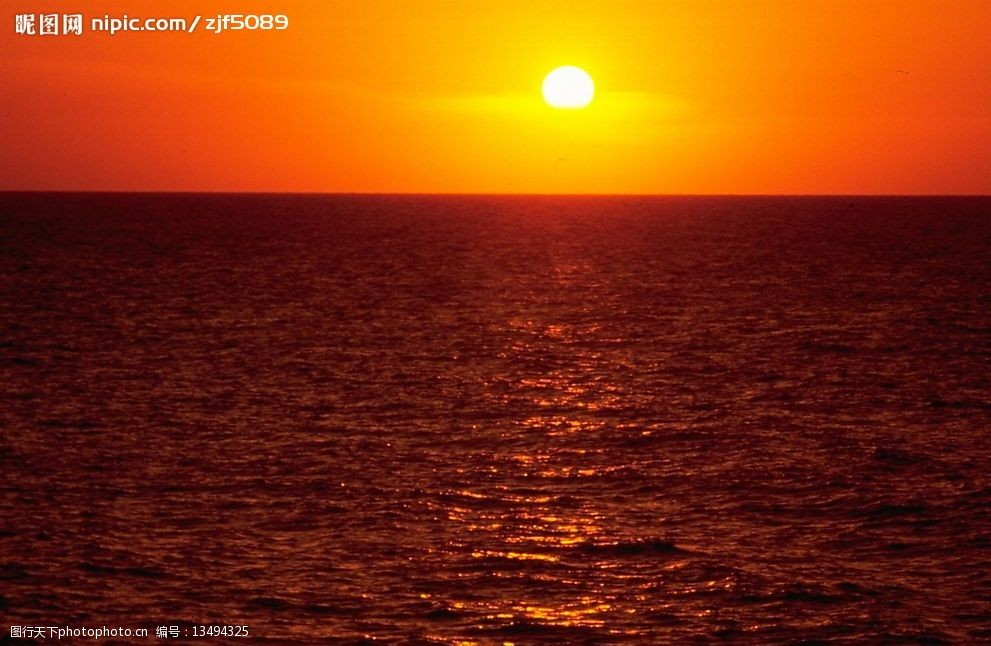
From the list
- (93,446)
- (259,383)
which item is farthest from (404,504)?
(259,383)

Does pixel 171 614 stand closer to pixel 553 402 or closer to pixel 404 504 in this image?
pixel 404 504

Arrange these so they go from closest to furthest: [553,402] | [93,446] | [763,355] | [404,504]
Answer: [404,504] → [93,446] → [553,402] → [763,355]

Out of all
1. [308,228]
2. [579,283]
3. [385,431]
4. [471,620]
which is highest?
[308,228]

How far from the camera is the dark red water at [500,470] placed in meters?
23.1

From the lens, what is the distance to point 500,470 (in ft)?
108

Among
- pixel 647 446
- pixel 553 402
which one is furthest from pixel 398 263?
pixel 647 446

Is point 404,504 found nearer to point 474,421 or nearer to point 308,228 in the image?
point 474,421

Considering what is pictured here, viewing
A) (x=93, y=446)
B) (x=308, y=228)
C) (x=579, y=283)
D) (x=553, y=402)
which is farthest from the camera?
(x=308, y=228)

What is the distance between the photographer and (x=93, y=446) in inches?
1383

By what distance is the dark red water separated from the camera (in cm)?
2306

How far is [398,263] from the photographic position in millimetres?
115875

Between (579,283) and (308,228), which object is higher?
(308,228)

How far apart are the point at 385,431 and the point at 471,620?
51.8 ft

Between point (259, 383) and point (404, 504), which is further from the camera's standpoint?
point (259, 383)
